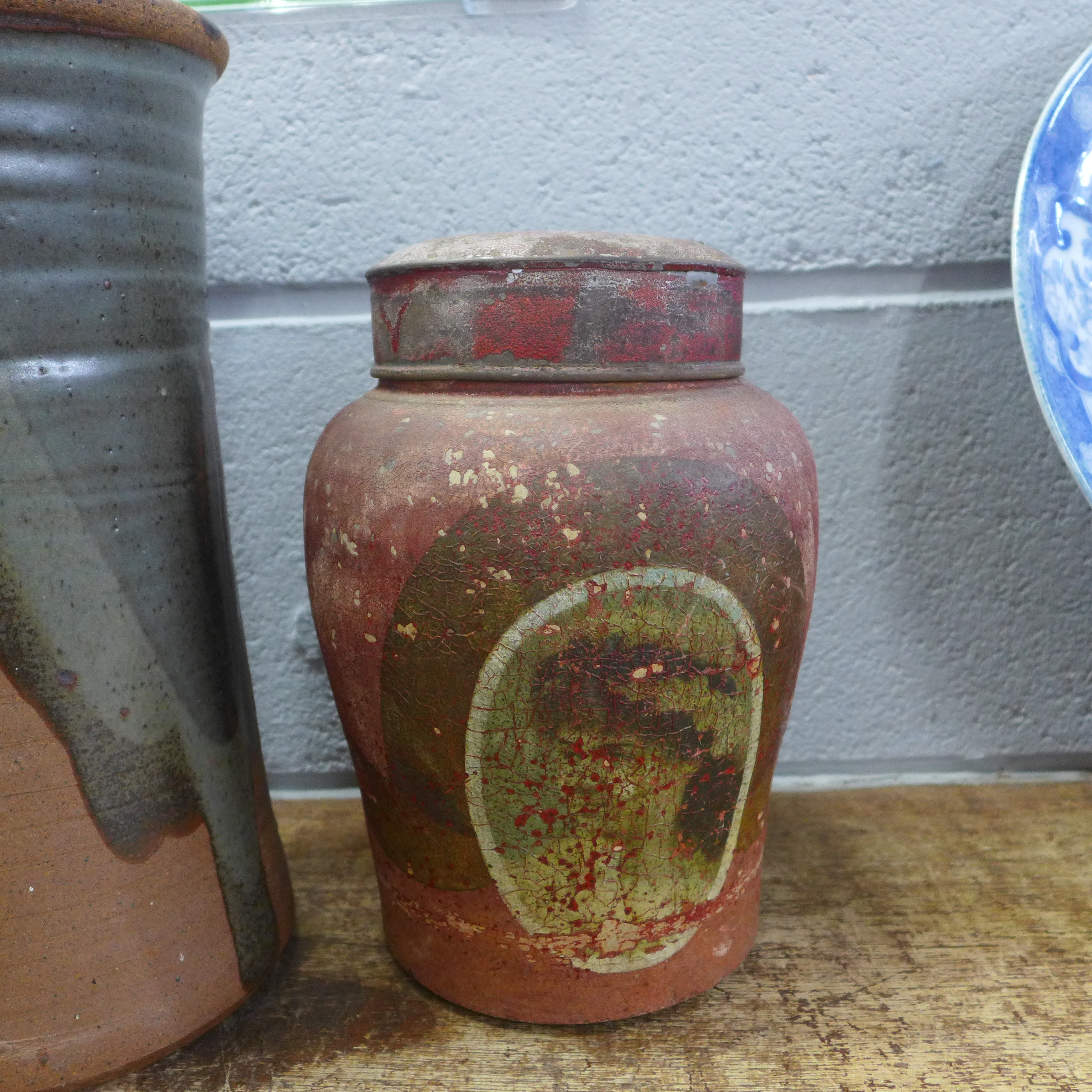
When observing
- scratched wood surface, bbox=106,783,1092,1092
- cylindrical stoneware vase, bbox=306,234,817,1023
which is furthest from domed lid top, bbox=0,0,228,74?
scratched wood surface, bbox=106,783,1092,1092

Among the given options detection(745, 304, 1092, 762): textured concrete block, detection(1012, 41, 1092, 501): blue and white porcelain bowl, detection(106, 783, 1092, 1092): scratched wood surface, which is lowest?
detection(106, 783, 1092, 1092): scratched wood surface

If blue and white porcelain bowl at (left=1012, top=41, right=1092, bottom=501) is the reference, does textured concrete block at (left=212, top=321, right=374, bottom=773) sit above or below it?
below

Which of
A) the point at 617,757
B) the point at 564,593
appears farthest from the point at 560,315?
the point at 617,757

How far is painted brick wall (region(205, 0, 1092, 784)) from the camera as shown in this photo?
94 cm

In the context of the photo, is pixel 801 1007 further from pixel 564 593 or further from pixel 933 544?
pixel 933 544

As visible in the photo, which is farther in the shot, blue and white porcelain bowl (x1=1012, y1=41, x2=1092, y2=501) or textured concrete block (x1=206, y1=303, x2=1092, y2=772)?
textured concrete block (x1=206, y1=303, x2=1092, y2=772)

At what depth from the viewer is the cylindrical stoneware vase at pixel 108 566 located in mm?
596

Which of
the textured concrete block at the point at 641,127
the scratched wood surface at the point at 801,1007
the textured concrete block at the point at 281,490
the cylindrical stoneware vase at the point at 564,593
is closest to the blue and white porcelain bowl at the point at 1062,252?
the textured concrete block at the point at 641,127

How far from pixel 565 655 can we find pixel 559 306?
0.72ft

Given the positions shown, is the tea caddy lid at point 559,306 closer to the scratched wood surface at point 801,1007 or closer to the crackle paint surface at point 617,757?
the crackle paint surface at point 617,757

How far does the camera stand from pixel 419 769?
680 mm

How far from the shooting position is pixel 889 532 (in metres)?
1.04

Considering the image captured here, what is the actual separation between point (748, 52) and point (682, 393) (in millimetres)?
472

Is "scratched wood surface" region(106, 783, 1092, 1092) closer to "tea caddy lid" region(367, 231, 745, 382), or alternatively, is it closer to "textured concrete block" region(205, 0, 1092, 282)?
"tea caddy lid" region(367, 231, 745, 382)
